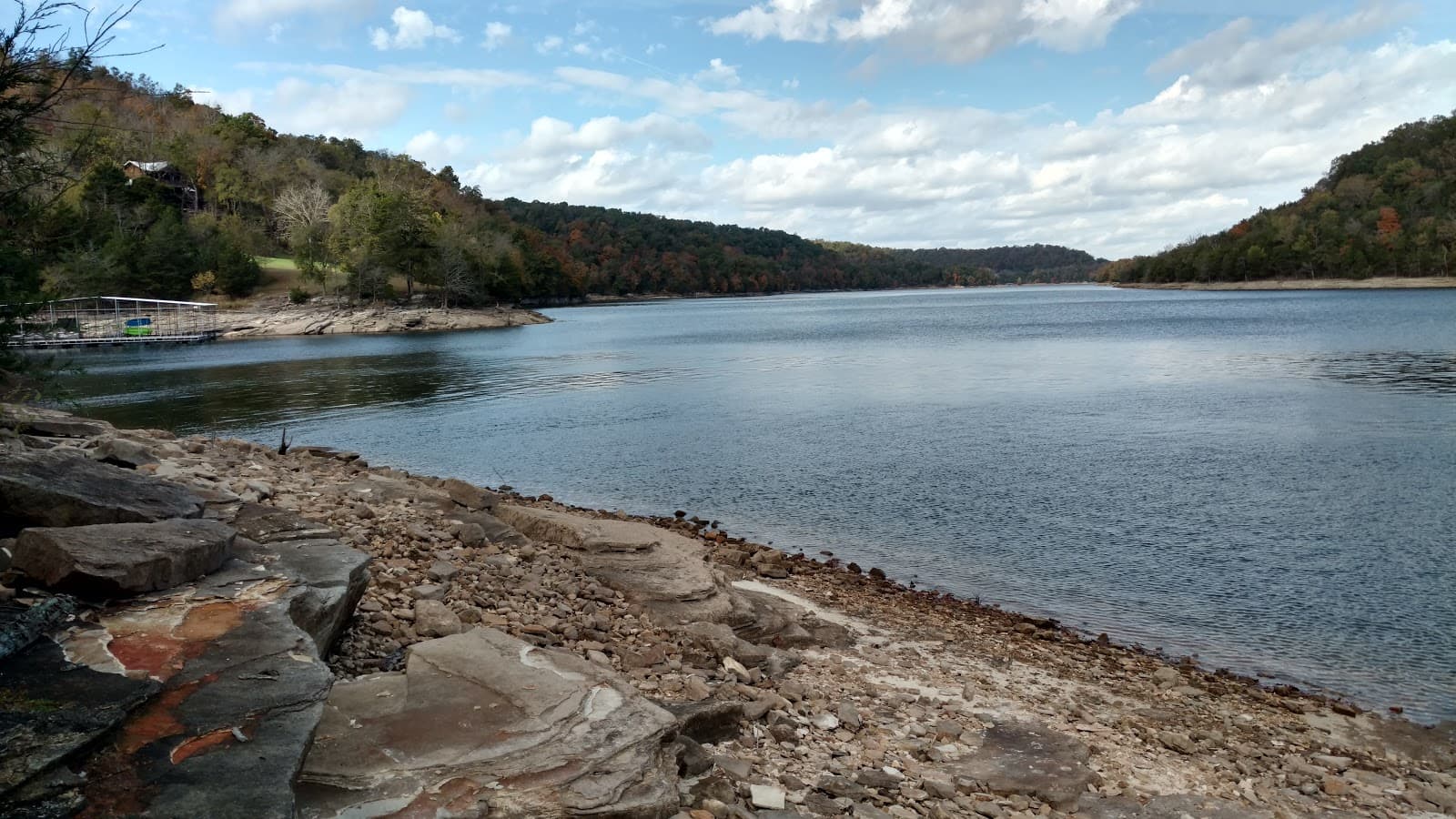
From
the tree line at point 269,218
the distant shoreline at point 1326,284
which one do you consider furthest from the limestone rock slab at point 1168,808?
the distant shoreline at point 1326,284

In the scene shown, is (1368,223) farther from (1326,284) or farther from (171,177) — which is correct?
(171,177)

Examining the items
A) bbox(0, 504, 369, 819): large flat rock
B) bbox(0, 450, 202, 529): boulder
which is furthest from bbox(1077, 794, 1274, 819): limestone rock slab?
bbox(0, 450, 202, 529): boulder

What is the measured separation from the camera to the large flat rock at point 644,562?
10.2 meters

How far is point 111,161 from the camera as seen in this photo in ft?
297

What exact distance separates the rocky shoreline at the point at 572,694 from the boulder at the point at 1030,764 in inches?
1.2

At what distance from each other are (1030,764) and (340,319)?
9938 cm

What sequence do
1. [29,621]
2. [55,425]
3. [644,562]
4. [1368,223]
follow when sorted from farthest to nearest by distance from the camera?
[1368,223] < [55,425] < [644,562] < [29,621]

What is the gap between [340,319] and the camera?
95812 mm

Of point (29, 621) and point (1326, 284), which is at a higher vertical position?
point (1326, 284)

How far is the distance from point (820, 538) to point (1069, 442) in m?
11.5

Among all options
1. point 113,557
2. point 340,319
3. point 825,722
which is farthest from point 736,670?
point 340,319

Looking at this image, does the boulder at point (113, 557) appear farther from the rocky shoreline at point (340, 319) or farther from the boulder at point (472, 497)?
the rocky shoreline at point (340, 319)

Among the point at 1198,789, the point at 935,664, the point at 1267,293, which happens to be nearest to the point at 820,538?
the point at 935,664

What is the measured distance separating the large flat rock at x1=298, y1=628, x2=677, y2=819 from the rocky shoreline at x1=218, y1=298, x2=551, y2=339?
310ft
